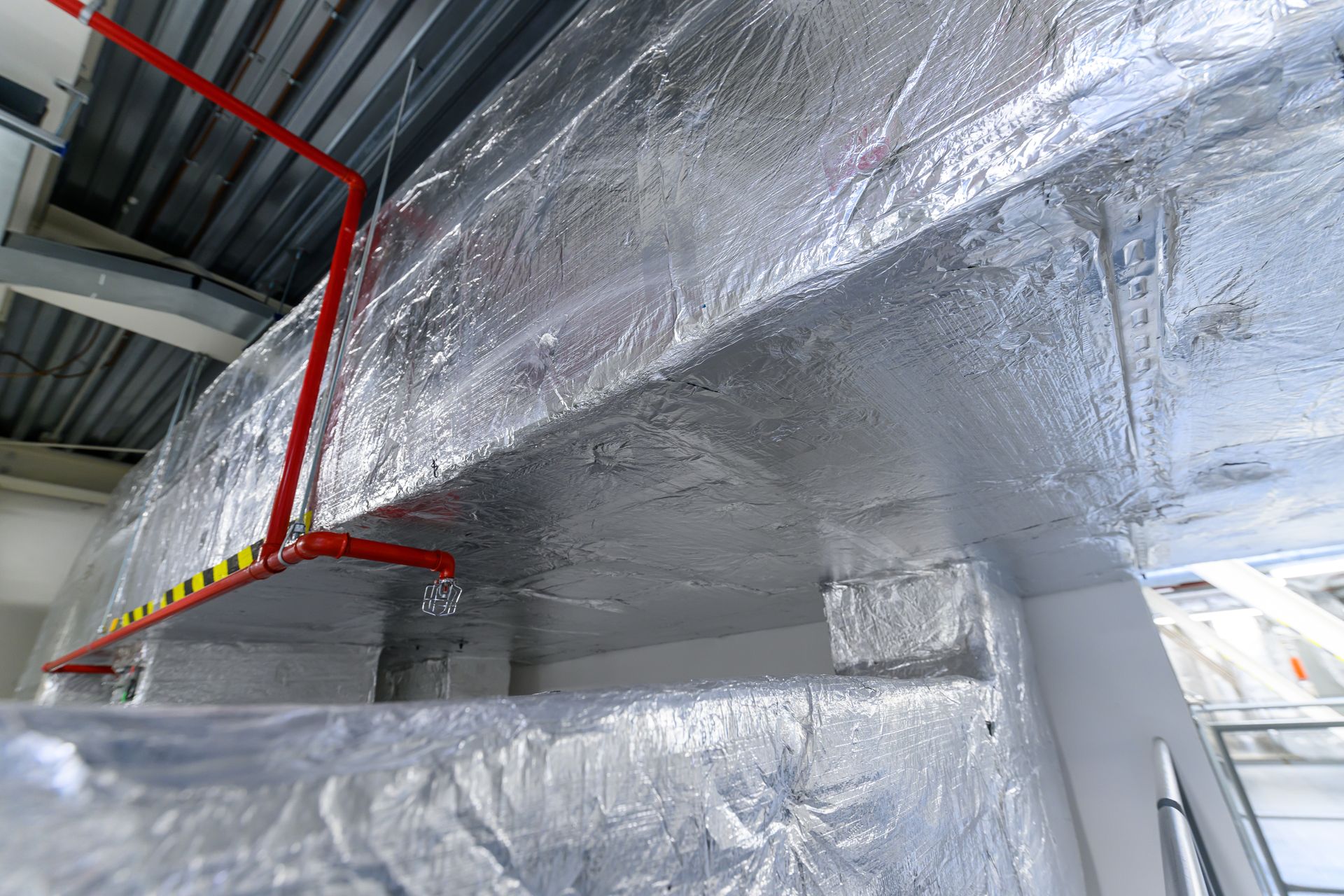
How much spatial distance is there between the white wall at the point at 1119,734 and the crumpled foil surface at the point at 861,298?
1.08 ft

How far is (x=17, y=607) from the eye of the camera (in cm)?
306

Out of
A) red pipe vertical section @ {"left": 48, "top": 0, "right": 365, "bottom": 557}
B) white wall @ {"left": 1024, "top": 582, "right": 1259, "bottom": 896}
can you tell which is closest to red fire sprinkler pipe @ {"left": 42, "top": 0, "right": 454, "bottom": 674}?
red pipe vertical section @ {"left": 48, "top": 0, "right": 365, "bottom": 557}

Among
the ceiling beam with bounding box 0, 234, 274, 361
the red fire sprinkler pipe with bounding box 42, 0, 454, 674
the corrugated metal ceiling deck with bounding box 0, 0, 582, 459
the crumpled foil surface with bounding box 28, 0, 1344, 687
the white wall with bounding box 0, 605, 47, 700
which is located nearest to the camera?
the crumpled foil surface with bounding box 28, 0, 1344, 687

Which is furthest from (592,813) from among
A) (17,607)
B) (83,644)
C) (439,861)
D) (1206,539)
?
(17,607)

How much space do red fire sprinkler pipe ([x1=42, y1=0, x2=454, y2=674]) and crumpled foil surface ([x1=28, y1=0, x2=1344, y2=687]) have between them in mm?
52

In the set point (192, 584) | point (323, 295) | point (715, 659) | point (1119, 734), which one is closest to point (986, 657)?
point (1119, 734)

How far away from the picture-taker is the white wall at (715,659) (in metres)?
2.04

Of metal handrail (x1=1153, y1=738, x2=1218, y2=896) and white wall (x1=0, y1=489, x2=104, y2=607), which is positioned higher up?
white wall (x1=0, y1=489, x2=104, y2=607)

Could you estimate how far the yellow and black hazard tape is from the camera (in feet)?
3.80

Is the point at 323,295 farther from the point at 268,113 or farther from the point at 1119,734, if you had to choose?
the point at 1119,734

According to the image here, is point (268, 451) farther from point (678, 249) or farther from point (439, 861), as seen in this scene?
point (439, 861)

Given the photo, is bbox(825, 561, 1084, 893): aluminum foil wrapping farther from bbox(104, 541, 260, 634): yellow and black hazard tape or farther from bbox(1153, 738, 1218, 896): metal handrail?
bbox(104, 541, 260, 634): yellow and black hazard tape

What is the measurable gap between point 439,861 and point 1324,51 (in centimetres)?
70

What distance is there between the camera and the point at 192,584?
1.38m
